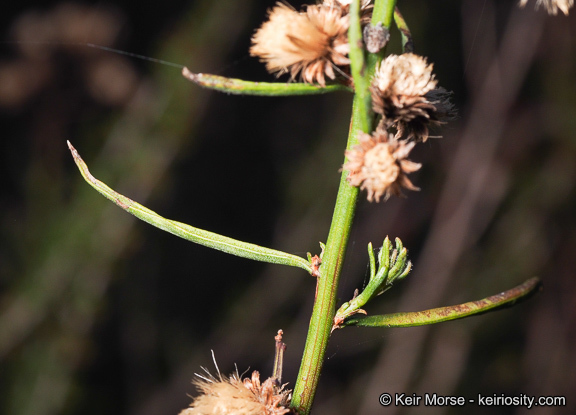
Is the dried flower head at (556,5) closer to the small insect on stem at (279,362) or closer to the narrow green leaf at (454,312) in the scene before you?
the narrow green leaf at (454,312)

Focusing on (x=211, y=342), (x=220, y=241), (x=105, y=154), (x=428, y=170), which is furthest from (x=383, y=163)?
(x=428, y=170)

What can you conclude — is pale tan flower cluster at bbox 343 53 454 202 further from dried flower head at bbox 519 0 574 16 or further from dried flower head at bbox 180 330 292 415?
dried flower head at bbox 180 330 292 415

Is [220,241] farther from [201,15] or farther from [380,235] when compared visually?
[380,235]

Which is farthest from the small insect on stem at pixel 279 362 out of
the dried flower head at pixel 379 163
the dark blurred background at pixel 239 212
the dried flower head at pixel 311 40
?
the dark blurred background at pixel 239 212

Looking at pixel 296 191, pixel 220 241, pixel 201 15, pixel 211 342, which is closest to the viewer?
pixel 220 241

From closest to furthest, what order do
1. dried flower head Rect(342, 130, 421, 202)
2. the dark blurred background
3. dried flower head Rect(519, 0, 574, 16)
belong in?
dried flower head Rect(342, 130, 421, 202), dried flower head Rect(519, 0, 574, 16), the dark blurred background

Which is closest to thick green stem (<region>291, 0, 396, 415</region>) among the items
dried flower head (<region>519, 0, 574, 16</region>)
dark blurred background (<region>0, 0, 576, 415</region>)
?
dried flower head (<region>519, 0, 574, 16</region>)

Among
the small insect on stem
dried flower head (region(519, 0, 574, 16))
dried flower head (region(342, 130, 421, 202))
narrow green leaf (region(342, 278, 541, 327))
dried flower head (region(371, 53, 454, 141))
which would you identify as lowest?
the small insect on stem
